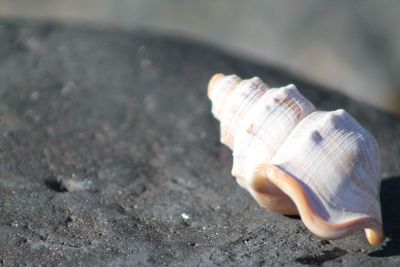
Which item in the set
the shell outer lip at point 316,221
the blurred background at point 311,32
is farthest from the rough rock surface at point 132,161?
the blurred background at point 311,32

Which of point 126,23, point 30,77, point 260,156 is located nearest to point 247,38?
point 126,23

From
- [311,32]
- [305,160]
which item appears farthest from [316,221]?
[311,32]

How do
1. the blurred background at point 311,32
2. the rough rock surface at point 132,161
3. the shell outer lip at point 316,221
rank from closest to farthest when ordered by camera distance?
the shell outer lip at point 316,221 → the rough rock surface at point 132,161 → the blurred background at point 311,32

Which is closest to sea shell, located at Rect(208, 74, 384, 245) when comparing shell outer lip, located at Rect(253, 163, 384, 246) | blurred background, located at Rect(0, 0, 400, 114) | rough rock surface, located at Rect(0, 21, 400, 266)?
shell outer lip, located at Rect(253, 163, 384, 246)

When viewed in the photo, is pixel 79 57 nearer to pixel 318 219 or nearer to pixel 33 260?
pixel 33 260

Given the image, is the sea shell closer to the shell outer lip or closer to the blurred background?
the shell outer lip

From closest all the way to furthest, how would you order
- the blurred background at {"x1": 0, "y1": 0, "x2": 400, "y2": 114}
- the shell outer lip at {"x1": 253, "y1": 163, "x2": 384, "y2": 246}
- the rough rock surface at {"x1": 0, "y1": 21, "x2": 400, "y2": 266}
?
1. the shell outer lip at {"x1": 253, "y1": 163, "x2": 384, "y2": 246}
2. the rough rock surface at {"x1": 0, "y1": 21, "x2": 400, "y2": 266}
3. the blurred background at {"x1": 0, "y1": 0, "x2": 400, "y2": 114}

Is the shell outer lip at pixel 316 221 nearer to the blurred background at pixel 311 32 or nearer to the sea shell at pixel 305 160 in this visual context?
the sea shell at pixel 305 160
